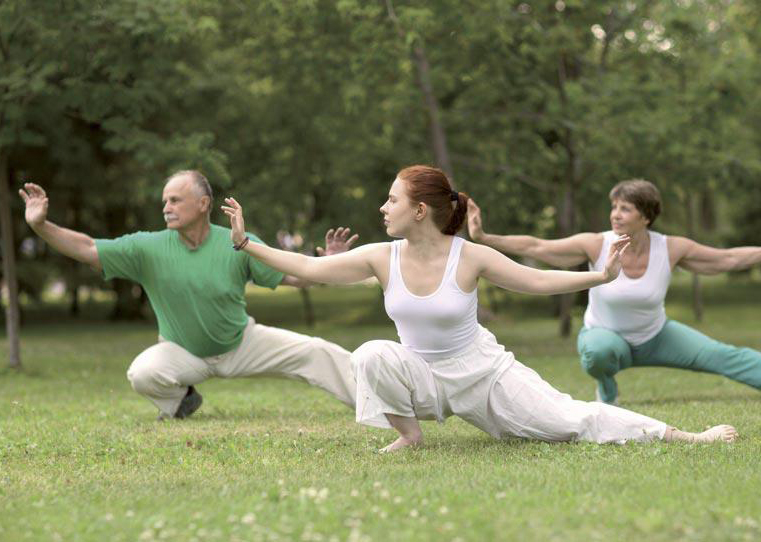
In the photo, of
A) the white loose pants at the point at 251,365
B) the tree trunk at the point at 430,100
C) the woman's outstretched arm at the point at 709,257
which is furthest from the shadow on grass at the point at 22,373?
the woman's outstretched arm at the point at 709,257

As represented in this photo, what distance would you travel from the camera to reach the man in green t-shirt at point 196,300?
8.72 meters

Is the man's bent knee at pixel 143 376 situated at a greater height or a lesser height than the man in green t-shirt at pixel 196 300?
lesser

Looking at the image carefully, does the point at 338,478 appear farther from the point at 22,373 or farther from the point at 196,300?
the point at 22,373

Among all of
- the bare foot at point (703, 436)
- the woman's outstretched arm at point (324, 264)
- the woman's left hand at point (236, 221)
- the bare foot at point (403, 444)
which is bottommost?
the bare foot at point (403, 444)

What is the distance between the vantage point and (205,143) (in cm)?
1435

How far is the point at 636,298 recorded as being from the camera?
921 cm

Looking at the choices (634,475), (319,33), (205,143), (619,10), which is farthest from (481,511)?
(619,10)

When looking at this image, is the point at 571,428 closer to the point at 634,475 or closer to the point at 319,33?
the point at 634,475

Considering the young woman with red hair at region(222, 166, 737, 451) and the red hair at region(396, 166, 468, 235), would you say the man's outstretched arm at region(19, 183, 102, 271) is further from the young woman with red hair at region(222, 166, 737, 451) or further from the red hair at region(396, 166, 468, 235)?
the red hair at region(396, 166, 468, 235)

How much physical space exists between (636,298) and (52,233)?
465cm

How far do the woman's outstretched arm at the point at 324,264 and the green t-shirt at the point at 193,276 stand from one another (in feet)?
5.80

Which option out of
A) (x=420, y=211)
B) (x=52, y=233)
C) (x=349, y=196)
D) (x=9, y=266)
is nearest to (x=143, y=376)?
(x=52, y=233)

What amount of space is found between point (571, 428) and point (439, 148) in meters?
11.6

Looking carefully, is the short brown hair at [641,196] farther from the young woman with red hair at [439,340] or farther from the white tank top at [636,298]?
the young woman with red hair at [439,340]
